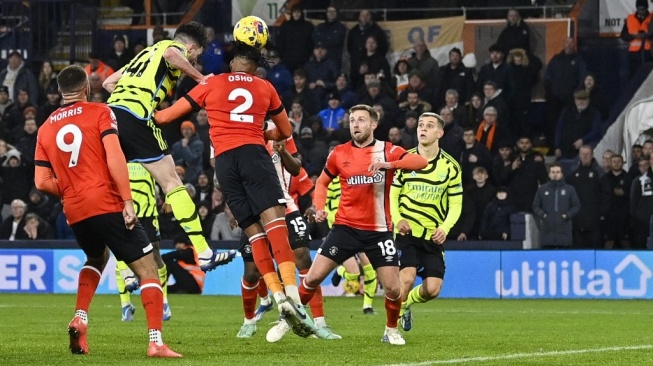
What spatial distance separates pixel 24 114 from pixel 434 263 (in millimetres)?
15070

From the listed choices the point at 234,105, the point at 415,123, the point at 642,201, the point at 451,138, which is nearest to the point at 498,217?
the point at 451,138

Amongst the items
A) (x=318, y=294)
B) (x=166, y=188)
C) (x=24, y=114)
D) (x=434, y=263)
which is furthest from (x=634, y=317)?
(x=24, y=114)

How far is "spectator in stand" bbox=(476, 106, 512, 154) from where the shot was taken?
25016mm

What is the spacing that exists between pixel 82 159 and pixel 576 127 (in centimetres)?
1630

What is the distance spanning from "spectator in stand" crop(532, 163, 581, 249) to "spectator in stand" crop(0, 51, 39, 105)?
36.7 feet

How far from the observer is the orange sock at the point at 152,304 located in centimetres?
1067

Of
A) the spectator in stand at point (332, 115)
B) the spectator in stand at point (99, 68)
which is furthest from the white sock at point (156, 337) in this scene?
the spectator in stand at point (99, 68)

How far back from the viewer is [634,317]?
17594 millimetres

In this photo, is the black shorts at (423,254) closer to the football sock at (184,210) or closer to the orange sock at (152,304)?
the football sock at (184,210)

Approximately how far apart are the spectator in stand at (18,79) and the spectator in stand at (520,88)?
392 inches

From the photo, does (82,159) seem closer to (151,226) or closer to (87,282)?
(87,282)

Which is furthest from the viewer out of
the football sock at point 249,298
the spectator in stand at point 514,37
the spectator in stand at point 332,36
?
the spectator in stand at point 332,36

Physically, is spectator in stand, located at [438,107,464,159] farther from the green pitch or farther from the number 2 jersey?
the number 2 jersey

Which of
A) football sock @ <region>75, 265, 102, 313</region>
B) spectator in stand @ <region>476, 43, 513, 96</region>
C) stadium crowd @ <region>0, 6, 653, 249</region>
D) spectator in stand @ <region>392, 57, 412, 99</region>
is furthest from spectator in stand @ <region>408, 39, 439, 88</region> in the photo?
football sock @ <region>75, 265, 102, 313</region>
